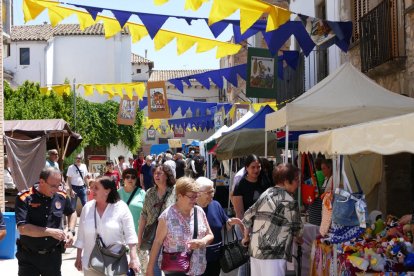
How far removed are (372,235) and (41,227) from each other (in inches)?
131

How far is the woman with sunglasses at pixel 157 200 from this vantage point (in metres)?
8.40

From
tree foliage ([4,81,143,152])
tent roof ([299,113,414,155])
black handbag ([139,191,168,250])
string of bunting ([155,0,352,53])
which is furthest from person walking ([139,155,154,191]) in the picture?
tent roof ([299,113,414,155])

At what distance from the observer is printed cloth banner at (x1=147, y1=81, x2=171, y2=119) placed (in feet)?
75.0

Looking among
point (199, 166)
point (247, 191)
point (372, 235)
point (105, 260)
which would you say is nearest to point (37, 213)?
point (105, 260)

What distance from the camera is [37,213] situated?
7281mm

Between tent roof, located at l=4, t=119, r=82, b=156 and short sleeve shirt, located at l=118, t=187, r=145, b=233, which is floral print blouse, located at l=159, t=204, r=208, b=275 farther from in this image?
tent roof, located at l=4, t=119, r=82, b=156

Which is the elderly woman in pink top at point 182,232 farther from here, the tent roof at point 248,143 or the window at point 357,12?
the tent roof at point 248,143

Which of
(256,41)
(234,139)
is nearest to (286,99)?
(234,139)

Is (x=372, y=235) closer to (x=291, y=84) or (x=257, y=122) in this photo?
(x=257, y=122)

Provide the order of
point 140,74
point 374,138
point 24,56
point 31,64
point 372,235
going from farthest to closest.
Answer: point 140,74, point 24,56, point 31,64, point 372,235, point 374,138

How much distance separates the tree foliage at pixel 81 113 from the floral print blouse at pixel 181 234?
802 inches

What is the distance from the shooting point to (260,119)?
1673cm

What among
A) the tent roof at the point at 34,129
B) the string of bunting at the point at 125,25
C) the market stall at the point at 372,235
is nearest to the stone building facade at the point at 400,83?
the string of bunting at the point at 125,25

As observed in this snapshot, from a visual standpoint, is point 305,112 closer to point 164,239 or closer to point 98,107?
point 164,239
